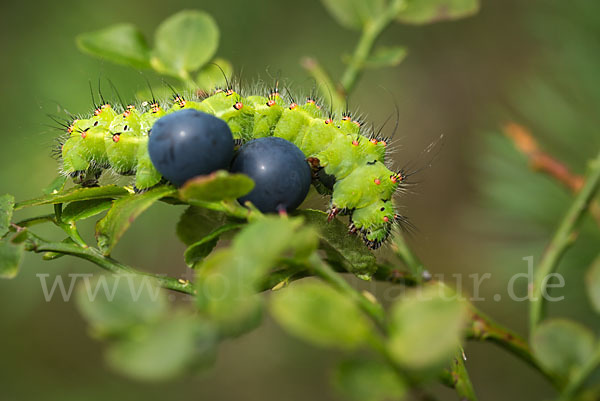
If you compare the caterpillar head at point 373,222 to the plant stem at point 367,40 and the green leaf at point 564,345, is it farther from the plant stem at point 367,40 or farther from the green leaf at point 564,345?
the green leaf at point 564,345

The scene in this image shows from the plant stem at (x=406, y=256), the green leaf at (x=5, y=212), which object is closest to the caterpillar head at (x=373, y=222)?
the plant stem at (x=406, y=256)

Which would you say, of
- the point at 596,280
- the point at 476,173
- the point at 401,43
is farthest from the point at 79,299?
the point at 476,173

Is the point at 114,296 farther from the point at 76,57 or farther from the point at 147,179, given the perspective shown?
the point at 76,57

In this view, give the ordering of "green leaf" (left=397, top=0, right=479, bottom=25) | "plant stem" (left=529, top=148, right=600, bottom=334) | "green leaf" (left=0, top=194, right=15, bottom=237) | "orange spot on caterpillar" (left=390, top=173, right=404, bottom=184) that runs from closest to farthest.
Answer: "green leaf" (left=0, top=194, right=15, bottom=237)
"plant stem" (left=529, top=148, right=600, bottom=334)
"orange spot on caterpillar" (left=390, top=173, right=404, bottom=184)
"green leaf" (left=397, top=0, right=479, bottom=25)

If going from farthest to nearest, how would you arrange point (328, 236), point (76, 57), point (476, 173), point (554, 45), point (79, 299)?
1. point (476, 173)
2. point (76, 57)
3. point (554, 45)
4. point (328, 236)
5. point (79, 299)

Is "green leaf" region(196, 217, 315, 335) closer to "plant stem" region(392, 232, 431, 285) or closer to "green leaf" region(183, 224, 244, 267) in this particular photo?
"green leaf" region(183, 224, 244, 267)

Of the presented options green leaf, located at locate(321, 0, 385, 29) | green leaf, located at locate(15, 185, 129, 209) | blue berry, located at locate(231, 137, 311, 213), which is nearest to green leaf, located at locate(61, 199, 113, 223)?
green leaf, located at locate(15, 185, 129, 209)

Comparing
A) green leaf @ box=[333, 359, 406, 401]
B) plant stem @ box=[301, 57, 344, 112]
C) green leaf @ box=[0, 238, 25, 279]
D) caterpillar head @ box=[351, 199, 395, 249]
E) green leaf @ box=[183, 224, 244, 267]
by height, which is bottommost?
caterpillar head @ box=[351, 199, 395, 249]

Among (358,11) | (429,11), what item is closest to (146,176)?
(358,11)

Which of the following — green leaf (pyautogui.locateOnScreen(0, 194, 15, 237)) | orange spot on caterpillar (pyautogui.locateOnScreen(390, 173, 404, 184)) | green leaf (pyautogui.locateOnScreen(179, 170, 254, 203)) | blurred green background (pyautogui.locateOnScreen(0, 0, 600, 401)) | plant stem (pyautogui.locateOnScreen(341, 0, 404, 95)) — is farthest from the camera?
blurred green background (pyautogui.locateOnScreen(0, 0, 600, 401))
